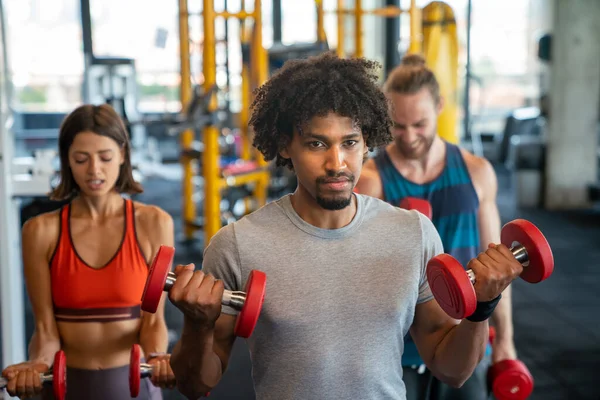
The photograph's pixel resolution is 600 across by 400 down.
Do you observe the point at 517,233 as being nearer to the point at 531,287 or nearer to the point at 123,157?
the point at 123,157

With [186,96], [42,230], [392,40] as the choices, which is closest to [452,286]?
[42,230]

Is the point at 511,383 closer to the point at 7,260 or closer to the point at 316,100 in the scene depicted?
the point at 316,100

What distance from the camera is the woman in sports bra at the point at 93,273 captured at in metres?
1.69

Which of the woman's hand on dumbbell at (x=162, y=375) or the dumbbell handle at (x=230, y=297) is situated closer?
the dumbbell handle at (x=230, y=297)

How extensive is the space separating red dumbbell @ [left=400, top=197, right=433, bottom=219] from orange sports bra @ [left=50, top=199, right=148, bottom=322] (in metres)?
0.66

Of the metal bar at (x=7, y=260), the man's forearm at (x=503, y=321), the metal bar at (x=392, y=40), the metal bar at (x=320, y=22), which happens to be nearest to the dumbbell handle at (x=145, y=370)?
the man's forearm at (x=503, y=321)

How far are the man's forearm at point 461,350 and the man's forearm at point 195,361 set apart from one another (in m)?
A: 0.41

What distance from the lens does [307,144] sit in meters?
1.23

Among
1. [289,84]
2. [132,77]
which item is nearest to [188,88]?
[132,77]

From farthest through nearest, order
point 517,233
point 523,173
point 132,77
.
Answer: point 523,173 → point 132,77 → point 517,233

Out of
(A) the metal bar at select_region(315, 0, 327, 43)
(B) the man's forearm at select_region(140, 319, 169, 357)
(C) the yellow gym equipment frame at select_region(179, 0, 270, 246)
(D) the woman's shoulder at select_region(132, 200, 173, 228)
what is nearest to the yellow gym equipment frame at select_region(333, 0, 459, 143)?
(C) the yellow gym equipment frame at select_region(179, 0, 270, 246)

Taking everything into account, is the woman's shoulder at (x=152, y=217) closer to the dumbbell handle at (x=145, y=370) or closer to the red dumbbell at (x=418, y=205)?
the dumbbell handle at (x=145, y=370)

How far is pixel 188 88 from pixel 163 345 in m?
3.90

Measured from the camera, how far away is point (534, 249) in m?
1.23
